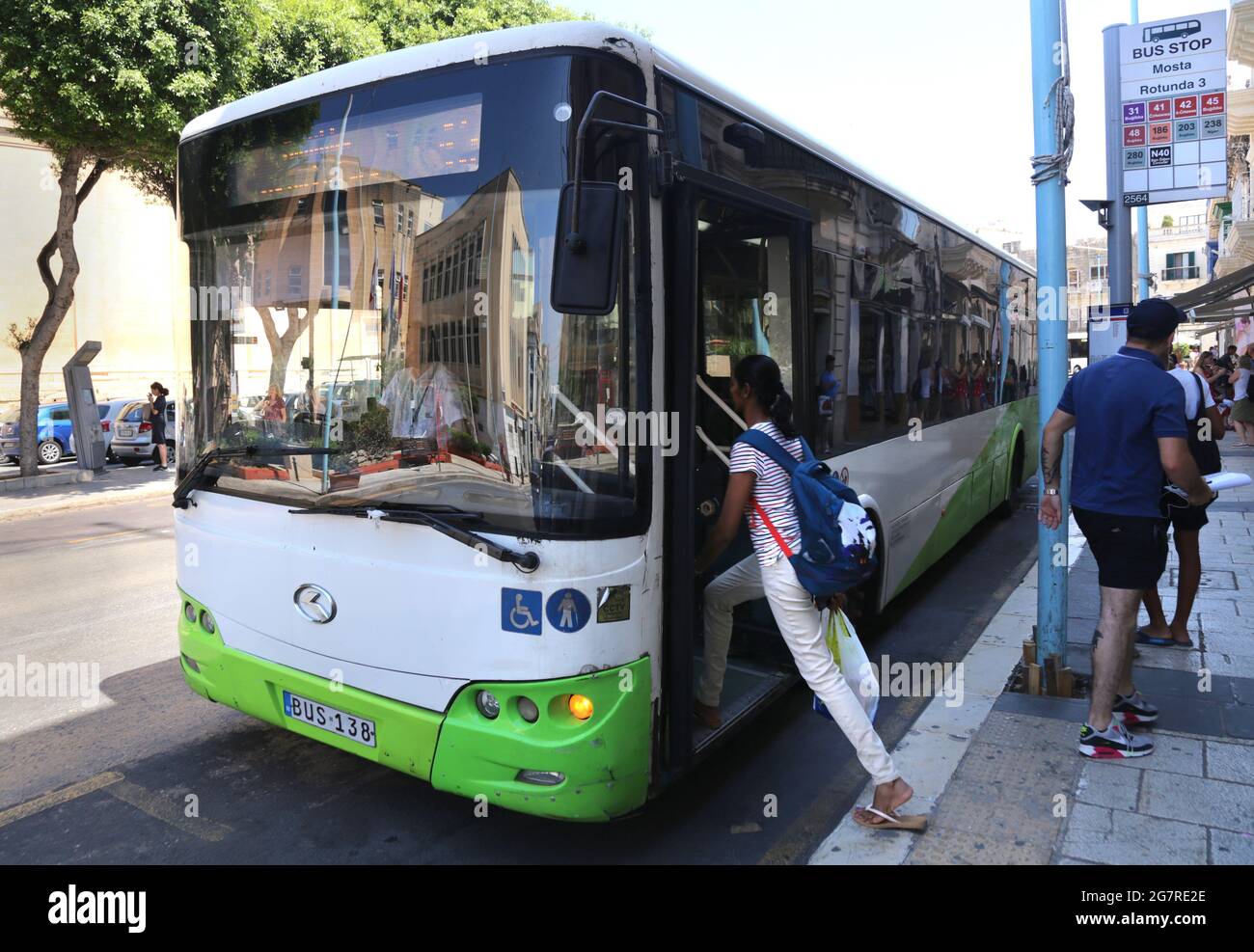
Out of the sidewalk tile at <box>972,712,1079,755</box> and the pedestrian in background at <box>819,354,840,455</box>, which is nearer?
the sidewalk tile at <box>972,712,1079,755</box>

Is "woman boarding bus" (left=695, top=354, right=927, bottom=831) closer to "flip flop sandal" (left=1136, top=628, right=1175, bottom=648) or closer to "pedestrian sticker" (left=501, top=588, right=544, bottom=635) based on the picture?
"pedestrian sticker" (left=501, top=588, right=544, bottom=635)

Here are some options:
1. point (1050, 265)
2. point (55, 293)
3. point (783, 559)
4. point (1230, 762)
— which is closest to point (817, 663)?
point (783, 559)

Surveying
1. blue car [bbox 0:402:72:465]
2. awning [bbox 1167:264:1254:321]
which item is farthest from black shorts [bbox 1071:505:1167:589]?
blue car [bbox 0:402:72:465]

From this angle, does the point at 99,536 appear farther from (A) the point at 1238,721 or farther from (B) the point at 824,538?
(A) the point at 1238,721

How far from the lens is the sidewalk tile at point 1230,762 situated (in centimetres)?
412

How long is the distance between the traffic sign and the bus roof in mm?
4079

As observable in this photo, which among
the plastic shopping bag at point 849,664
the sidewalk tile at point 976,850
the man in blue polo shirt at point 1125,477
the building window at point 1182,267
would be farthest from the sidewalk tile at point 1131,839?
the building window at point 1182,267

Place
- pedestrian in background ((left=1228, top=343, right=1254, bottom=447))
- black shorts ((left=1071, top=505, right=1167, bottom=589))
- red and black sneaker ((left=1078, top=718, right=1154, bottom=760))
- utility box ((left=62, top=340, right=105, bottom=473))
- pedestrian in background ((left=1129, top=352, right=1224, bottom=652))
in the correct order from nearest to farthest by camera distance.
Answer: black shorts ((left=1071, top=505, right=1167, bottom=589)), red and black sneaker ((left=1078, top=718, right=1154, bottom=760)), pedestrian in background ((left=1129, top=352, right=1224, bottom=652)), utility box ((left=62, top=340, right=105, bottom=473)), pedestrian in background ((left=1228, top=343, right=1254, bottom=447))

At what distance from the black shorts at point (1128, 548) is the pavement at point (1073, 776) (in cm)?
85

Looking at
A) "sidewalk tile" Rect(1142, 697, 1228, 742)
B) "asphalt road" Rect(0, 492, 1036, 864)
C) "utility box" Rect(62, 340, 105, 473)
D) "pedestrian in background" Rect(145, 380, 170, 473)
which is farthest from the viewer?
"pedestrian in background" Rect(145, 380, 170, 473)

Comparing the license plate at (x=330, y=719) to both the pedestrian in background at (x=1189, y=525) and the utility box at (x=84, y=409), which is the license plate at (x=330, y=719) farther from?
the utility box at (x=84, y=409)

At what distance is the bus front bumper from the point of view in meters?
3.26

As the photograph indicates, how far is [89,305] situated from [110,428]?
27.6 ft
